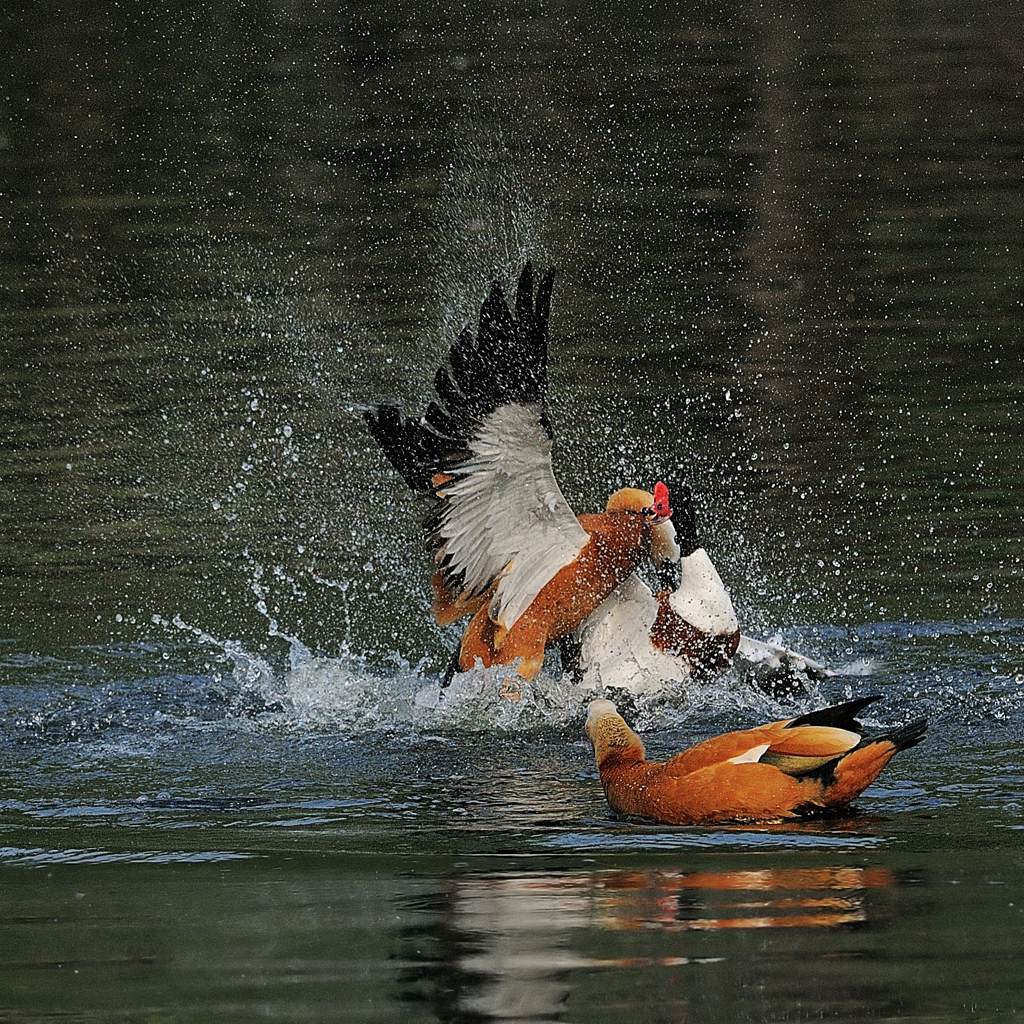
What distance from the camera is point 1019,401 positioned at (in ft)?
45.5

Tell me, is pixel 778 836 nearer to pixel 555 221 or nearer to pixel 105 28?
pixel 555 221

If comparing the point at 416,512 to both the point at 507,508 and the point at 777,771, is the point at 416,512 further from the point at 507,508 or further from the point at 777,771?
the point at 777,771

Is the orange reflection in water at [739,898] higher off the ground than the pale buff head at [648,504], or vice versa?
the pale buff head at [648,504]

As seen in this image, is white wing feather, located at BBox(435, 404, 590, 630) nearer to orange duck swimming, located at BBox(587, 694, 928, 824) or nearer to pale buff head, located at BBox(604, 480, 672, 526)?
pale buff head, located at BBox(604, 480, 672, 526)

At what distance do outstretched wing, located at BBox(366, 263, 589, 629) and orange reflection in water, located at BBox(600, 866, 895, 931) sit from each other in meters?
2.82

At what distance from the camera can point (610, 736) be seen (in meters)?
7.83

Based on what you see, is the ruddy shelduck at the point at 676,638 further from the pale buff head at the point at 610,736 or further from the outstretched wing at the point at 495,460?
the pale buff head at the point at 610,736

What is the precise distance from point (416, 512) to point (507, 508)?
3.36 m

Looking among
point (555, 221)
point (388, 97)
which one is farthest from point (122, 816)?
point (388, 97)

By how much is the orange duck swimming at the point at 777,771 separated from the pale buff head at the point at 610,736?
33 centimetres

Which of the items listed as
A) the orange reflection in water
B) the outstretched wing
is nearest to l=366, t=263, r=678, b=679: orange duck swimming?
the outstretched wing

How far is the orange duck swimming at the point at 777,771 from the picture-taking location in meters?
7.12

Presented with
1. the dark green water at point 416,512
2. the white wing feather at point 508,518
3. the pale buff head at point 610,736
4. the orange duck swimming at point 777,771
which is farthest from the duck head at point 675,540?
the orange duck swimming at point 777,771

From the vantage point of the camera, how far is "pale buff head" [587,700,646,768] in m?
7.71
